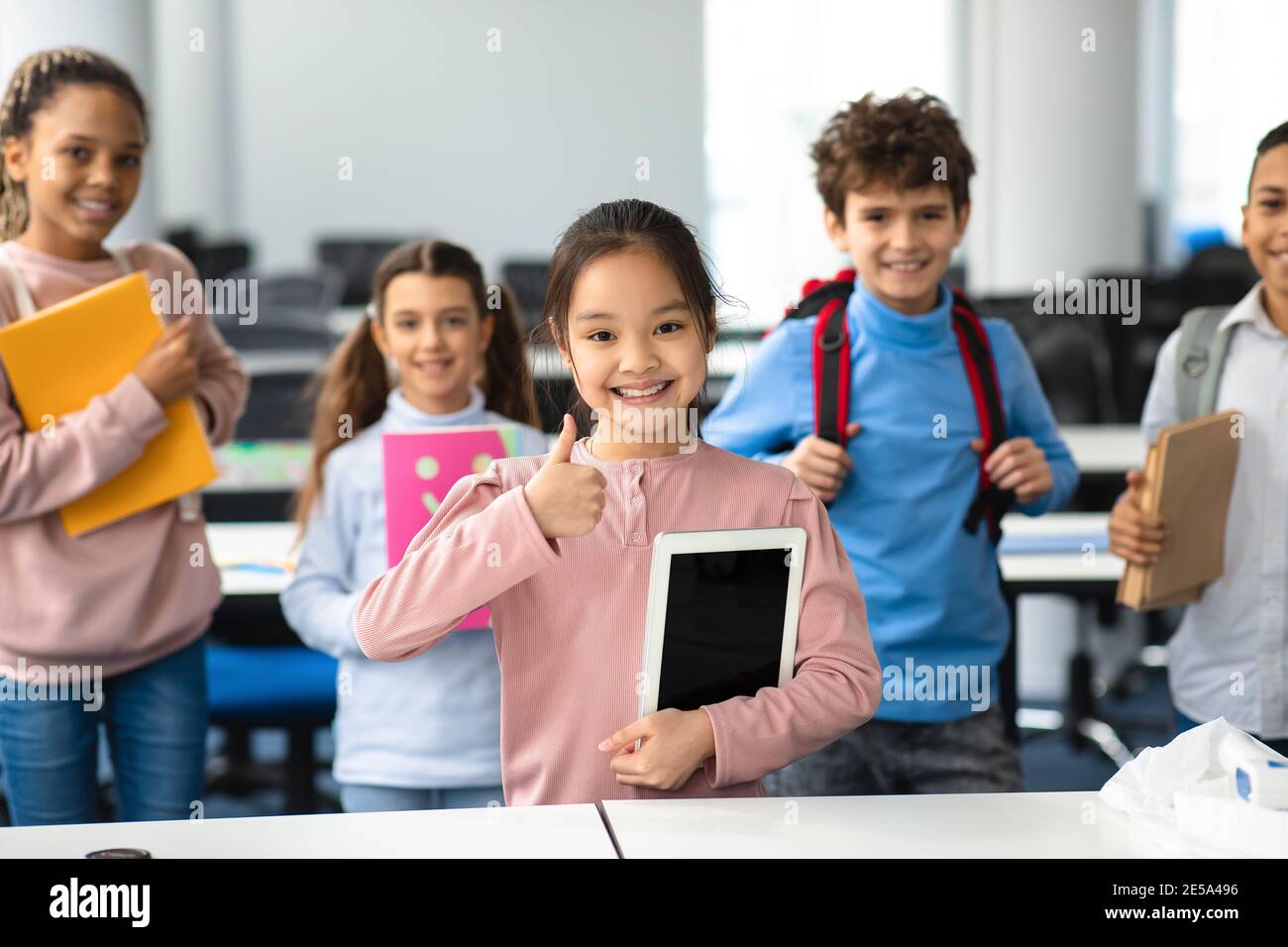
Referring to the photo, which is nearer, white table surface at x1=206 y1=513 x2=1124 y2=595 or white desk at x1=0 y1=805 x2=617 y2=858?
white desk at x1=0 y1=805 x2=617 y2=858

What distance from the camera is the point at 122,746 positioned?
7.02 feet

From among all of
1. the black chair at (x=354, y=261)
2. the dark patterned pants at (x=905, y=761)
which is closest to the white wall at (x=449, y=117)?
the black chair at (x=354, y=261)

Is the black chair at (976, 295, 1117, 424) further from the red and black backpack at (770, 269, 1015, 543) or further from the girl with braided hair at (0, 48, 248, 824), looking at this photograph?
the girl with braided hair at (0, 48, 248, 824)

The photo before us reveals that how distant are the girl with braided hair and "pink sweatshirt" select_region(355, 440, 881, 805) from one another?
702 millimetres

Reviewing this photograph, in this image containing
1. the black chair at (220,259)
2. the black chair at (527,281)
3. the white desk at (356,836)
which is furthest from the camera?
the black chair at (220,259)

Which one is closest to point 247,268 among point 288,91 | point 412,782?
point 288,91

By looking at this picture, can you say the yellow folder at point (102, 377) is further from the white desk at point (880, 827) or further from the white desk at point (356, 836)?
the white desk at point (880, 827)

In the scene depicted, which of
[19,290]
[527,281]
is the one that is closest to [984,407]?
[19,290]

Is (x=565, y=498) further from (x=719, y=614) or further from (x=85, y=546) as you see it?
(x=85, y=546)

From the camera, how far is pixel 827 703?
1.58 metres

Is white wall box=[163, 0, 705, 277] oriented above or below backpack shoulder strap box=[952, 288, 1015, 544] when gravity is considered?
above

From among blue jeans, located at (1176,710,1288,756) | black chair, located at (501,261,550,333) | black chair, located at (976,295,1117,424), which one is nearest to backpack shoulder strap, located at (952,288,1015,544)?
blue jeans, located at (1176,710,1288,756)

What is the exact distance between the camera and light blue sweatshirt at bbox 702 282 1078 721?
A: 2.12 meters

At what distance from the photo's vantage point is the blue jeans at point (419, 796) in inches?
83.9
